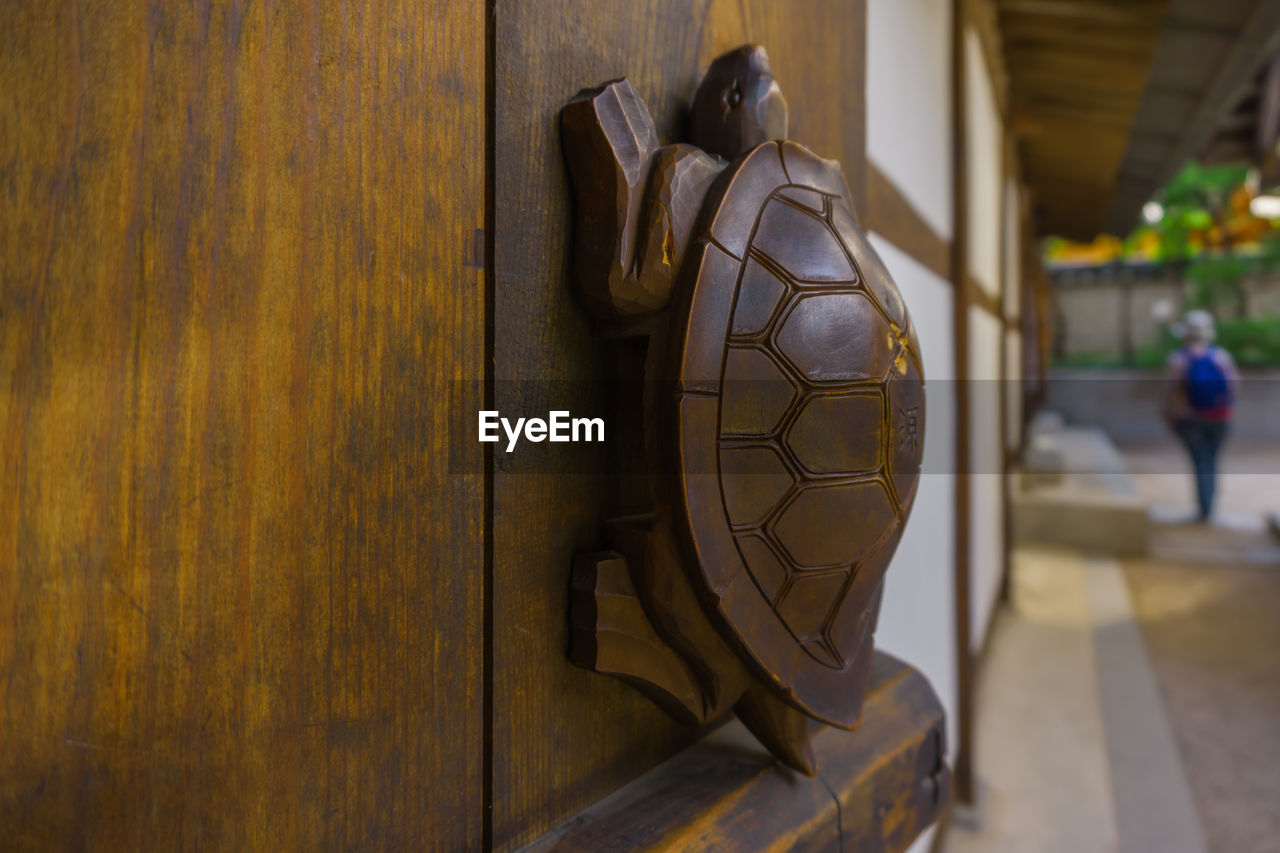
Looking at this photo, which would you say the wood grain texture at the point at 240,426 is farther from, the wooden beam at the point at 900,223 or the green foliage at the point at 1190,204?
the green foliage at the point at 1190,204

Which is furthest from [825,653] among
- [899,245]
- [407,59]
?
[899,245]

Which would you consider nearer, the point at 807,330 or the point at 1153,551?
the point at 807,330

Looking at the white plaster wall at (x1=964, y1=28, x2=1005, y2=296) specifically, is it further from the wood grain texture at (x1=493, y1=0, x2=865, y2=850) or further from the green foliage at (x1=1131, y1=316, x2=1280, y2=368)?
the green foliage at (x1=1131, y1=316, x2=1280, y2=368)

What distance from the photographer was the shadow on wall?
39.4 ft

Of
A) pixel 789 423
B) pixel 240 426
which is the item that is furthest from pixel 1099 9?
pixel 240 426

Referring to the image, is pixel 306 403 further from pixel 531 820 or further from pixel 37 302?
pixel 531 820

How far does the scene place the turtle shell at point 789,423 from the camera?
1.59ft

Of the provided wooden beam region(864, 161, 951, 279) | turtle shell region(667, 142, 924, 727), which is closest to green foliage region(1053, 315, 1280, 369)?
wooden beam region(864, 161, 951, 279)

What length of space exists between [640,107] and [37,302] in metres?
0.39

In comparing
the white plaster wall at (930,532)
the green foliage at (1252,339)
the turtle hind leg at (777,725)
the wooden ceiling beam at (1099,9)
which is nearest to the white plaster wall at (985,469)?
the white plaster wall at (930,532)

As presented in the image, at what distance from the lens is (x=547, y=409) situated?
508 millimetres

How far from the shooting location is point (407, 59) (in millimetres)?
432

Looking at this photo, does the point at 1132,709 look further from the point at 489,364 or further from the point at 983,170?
the point at 489,364

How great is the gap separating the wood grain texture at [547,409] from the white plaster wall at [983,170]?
181 cm
